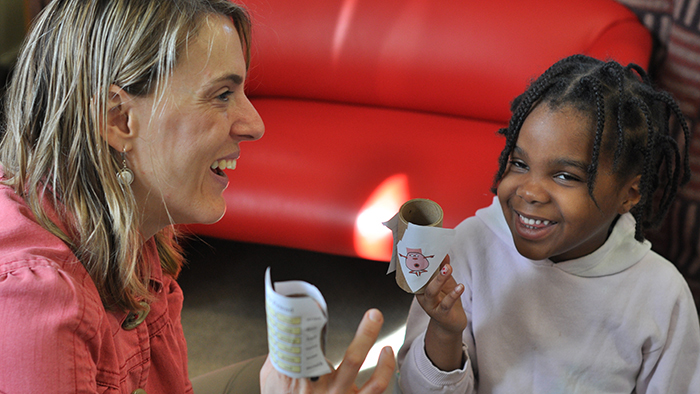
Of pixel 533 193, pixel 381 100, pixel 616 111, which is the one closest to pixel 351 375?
pixel 533 193

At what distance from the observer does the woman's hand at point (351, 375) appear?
931 millimetres

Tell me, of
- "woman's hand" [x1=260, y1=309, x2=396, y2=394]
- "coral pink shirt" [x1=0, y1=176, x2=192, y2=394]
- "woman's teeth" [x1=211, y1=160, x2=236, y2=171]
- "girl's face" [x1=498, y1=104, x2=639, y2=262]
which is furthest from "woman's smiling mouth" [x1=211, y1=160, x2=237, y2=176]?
"girl's face" [x1=498, y1=104, x2=639, y2=262]

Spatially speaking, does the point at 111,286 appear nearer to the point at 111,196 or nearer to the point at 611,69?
the point at 111,196

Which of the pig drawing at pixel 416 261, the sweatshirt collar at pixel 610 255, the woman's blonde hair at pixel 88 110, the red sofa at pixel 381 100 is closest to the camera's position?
the woman's blonde hair at pixel 88 110

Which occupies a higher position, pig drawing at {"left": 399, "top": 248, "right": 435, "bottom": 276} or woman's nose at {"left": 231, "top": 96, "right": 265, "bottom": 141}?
woman's nose at {"left": 231, "top": 96, "right": 265, "bottom": 141}

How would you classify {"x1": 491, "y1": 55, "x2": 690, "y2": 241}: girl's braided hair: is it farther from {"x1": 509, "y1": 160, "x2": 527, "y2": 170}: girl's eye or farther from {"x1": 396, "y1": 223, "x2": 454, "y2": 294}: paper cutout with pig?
{"x1": 396, "y1": 223, "x2": 454, "y2": 294}: paper cutout with pig

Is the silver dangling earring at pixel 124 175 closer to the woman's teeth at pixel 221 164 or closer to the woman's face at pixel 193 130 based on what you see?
the woman's face at pixel 193 130

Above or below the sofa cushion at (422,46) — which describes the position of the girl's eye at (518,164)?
above

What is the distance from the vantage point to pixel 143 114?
1.09 metres

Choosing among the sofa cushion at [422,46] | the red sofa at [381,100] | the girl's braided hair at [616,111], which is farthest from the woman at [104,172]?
the sofa cushion at [422,46]

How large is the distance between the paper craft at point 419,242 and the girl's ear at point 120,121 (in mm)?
518

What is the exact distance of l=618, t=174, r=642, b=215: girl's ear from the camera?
135 centimetres

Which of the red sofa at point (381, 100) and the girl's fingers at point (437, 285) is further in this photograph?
the red sofa at point (381, 100)

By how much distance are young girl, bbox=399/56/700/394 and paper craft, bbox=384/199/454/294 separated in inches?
2.2
